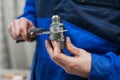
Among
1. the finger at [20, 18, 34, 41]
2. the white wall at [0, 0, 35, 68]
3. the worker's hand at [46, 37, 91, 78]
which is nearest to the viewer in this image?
the worker's hand at [46, 37, 91, 78]

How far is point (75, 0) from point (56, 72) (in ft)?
0.79

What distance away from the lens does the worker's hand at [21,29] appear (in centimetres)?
87

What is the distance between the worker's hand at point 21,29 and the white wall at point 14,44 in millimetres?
769

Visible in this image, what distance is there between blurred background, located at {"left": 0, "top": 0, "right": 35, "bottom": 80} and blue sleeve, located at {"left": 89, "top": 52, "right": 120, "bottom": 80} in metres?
1.09

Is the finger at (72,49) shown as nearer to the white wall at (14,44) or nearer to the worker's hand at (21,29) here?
the worker's hand at (21,29)

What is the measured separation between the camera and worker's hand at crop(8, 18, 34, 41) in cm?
87

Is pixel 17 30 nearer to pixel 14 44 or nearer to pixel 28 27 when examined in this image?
pixel 28 27

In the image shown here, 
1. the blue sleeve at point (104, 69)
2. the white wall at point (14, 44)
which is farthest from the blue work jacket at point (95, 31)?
the white wall at point (14, 44)

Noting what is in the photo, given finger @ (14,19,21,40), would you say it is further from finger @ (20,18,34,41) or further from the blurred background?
the blurred background

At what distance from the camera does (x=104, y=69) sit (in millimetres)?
627

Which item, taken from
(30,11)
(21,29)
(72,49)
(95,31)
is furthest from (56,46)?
(30,11)

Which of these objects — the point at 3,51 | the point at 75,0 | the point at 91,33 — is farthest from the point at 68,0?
the point at 3,51

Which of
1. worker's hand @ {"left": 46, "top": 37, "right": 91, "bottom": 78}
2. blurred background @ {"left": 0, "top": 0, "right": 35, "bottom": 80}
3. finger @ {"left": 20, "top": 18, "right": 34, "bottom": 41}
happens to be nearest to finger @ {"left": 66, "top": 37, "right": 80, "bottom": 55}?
worker's hand @ {"left": 46, "top": 37, "right": 91, "bottom": 78}

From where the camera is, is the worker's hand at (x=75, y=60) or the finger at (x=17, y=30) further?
the finger at (x=17, y=30)
